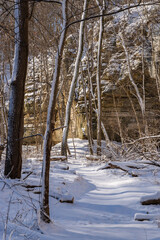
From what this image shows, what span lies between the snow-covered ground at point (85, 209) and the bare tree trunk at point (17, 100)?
0.49m

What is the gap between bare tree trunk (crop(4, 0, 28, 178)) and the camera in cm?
476

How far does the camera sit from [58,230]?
8.97 ft

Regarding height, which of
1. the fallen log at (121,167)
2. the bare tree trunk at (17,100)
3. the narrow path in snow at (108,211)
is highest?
the bare tree trunk at (17,100)

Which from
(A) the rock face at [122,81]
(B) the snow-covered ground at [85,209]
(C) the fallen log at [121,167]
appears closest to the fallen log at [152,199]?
(B) the snow-covered ground at [85,209]

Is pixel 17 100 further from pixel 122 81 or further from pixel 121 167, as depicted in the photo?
pixel 122 81

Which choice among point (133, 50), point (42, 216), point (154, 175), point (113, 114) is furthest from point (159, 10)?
point (42, 216)

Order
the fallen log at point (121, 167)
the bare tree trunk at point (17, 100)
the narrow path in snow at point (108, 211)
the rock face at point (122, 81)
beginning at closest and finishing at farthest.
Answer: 1. the narrow path in snow at point (108, 211)
2. the bare tree trunk at point (17, 100)
3. the fallen log at point (121, 167)
4. the rock face at point (122, 81)

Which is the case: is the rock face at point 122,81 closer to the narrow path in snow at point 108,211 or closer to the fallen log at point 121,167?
the fallen log at point 121,167

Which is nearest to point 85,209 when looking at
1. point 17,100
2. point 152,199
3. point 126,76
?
point 152,199

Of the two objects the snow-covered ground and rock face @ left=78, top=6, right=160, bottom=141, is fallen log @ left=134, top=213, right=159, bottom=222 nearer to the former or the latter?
the snow-covered ground

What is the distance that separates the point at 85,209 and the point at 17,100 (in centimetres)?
266

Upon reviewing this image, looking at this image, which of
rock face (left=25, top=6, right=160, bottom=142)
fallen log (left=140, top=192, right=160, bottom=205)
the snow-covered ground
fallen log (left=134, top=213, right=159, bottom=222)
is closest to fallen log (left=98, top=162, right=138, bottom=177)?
→ the snow-covered ground

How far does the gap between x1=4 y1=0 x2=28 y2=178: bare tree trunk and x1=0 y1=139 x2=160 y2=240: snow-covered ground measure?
19.2 inches

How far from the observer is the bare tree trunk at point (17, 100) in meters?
4.76
